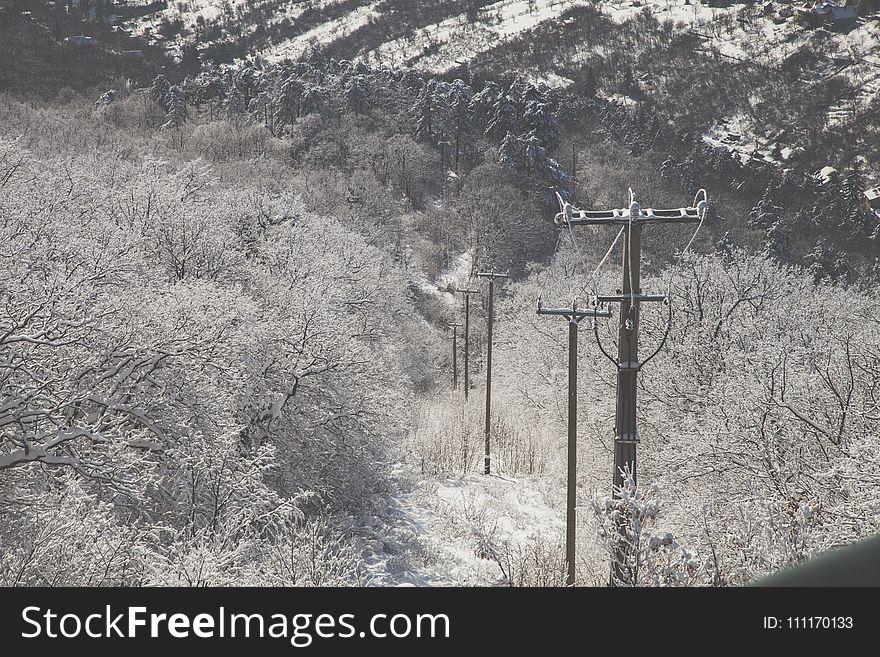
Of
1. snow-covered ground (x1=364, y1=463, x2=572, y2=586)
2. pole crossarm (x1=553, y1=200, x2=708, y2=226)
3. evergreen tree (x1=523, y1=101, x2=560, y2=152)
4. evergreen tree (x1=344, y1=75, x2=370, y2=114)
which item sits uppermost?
pole crossarm (x1=553, y1=200, x2=708, y2=226)

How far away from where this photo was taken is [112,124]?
83625mm

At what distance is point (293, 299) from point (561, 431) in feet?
44.5

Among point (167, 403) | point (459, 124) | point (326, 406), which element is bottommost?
point (459, 124)

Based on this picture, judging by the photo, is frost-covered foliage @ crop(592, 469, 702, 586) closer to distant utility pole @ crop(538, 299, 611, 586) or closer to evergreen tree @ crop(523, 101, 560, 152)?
distant utility pole @ crop(538, 299, 611, 586)

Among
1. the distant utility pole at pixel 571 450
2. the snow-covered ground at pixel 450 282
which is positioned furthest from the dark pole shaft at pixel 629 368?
the snow-covered ground at pixel 450 282

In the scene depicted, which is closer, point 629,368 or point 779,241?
point 629,368

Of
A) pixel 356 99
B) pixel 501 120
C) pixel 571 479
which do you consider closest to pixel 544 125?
pixel 501 120

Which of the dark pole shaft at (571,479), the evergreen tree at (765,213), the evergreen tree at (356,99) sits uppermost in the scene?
the dark pole shaft at (571,479)

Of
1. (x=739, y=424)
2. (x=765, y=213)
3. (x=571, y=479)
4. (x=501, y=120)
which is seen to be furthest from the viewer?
(x=501, y=120)

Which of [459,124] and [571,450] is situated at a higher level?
[571,450]

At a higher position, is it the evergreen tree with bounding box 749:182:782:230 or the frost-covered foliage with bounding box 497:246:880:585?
the frost-covered foliage with bounding box 497:246:880:585

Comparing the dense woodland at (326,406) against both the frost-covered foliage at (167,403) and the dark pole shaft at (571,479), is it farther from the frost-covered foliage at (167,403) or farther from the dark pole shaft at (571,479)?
the dark pole shaft at (571,479)

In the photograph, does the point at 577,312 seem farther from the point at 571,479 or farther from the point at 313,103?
the point at 313,103

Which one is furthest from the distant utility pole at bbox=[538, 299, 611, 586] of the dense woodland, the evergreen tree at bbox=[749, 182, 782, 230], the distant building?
the distant building
